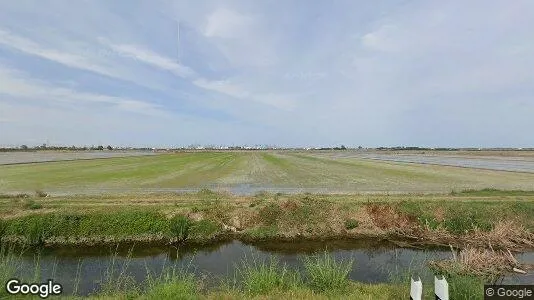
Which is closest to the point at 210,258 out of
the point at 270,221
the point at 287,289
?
the point at 270,221

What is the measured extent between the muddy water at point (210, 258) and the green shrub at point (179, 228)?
1102 mm

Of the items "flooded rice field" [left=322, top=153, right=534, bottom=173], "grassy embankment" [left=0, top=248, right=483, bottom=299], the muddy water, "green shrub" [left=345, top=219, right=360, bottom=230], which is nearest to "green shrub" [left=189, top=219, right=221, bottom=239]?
the muddy water

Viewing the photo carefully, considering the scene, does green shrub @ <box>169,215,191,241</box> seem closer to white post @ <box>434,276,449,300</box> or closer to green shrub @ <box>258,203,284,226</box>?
green shrub @ <box>258,203,284,226</box>

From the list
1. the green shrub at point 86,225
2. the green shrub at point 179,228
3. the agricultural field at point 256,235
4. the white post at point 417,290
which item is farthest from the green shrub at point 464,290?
the green shrub at point 86,225

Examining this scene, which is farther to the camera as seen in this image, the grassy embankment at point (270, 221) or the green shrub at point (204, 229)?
the green shrub at point (204, 229)

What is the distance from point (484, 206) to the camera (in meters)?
22.5

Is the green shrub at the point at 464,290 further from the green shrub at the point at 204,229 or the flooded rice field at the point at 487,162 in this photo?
the flooded rice field at the point at 487,162

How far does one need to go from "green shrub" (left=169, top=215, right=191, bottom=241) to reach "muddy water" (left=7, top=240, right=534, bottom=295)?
1.10 m

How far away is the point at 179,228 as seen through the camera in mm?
20234

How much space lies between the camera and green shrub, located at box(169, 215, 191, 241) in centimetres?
2012

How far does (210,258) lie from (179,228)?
363cm

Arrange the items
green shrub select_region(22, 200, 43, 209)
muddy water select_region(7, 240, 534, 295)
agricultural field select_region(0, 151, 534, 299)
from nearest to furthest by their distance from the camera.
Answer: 1. muddy water select_region(7, 240, 534, 295)
2. agricultural field select_region(0, 151, 534, 299)
3. green shrub select_region(22, 200, 43, 209)

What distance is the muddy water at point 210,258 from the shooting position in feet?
47.9

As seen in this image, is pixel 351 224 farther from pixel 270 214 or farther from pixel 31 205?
pixel 31 205
